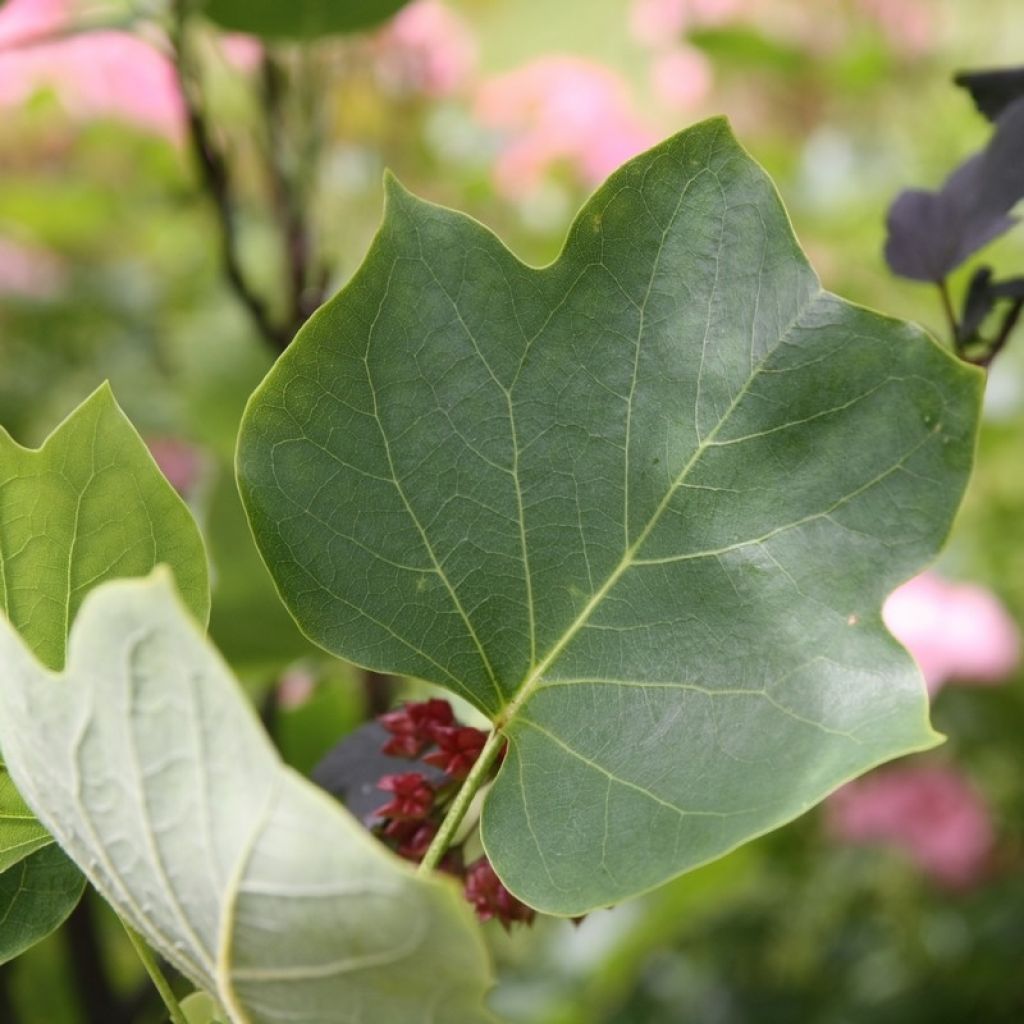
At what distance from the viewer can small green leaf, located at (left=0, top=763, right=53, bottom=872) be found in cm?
26

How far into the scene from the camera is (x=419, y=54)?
3.82 feet

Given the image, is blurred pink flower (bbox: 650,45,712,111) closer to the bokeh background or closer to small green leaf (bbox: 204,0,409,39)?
the bokeh background

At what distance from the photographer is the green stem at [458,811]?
9.1 inches

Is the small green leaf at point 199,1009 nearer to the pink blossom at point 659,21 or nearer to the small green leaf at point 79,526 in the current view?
the small green leaf at point 79,526

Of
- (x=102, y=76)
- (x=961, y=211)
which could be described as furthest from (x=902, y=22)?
(x=961, y=211)

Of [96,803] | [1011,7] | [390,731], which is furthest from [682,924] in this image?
[1011,7]

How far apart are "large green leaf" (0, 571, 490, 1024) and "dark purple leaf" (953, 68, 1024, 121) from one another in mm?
295

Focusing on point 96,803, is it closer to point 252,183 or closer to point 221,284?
point 221,284

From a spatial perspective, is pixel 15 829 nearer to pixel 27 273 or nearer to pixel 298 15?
pixel 298 15

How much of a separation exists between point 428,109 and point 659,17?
459mm

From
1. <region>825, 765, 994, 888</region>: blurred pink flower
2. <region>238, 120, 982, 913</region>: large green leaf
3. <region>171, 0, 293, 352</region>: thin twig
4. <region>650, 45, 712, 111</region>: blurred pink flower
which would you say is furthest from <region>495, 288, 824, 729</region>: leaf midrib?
<region>650, 45, 712, 111</region>: blurred pink flower

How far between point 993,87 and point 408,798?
0.87 ft

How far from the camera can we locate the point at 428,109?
1.22 metres

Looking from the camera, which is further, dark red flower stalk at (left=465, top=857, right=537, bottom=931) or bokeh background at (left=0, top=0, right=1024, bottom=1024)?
bokeh background at (left=0, top=0, right=1024, bottom=1024)
